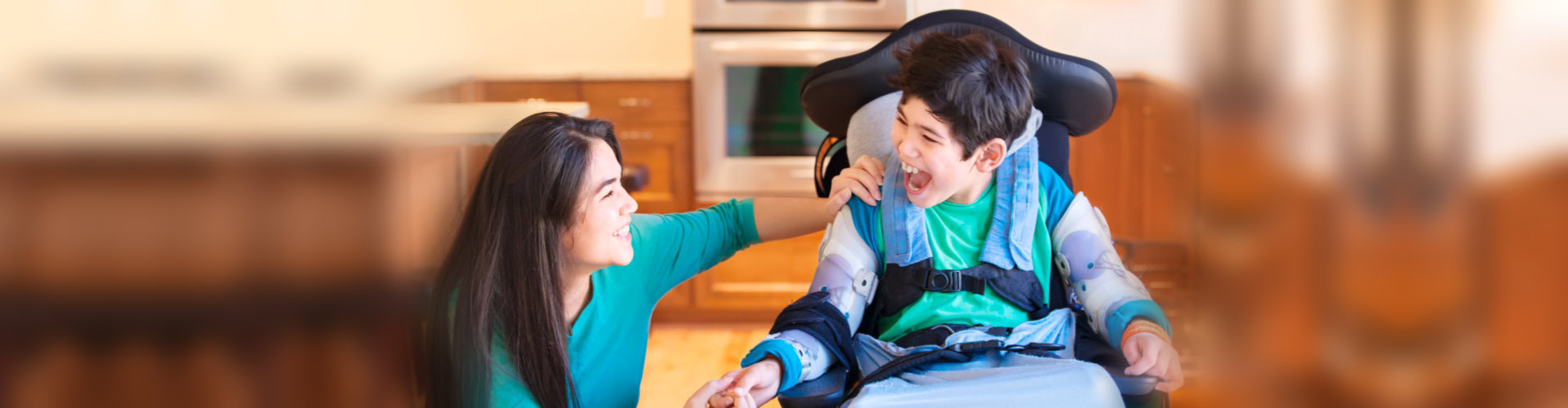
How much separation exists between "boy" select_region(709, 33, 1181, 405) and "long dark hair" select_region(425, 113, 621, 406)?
197mm

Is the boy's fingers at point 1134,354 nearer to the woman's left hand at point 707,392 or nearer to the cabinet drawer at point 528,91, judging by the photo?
the woman's left hand at point 707,392

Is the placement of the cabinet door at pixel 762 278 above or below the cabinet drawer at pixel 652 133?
below

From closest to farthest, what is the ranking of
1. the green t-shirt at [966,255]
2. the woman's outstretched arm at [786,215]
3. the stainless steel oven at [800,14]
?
the green t-shirt at [966,255], the woman's outstretched arm at [786,215], the stainless steel oven at [800,14]

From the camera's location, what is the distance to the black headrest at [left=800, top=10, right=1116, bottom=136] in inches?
52.1

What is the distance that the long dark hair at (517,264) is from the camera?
1.09m

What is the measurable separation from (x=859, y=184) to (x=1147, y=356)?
1.31ft

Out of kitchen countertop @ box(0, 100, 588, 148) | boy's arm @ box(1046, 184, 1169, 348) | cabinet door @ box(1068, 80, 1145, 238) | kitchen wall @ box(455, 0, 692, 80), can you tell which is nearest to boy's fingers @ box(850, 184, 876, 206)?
boy's arm @ box(1046, 184, 1169, 348)

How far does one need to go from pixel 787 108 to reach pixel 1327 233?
2835mm

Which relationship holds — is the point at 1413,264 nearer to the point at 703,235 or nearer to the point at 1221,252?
the point at 1221,252

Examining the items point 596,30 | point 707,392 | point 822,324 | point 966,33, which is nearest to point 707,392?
point 707,392

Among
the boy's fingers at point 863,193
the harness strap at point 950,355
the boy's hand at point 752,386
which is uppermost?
the boy's fingers at point 863,193

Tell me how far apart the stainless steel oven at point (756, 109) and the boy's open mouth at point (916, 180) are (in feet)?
5.63

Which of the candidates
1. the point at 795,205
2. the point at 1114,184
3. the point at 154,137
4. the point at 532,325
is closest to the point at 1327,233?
the point at 154,137

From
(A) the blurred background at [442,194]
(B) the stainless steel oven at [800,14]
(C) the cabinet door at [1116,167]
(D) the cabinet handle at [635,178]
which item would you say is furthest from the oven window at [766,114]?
(A) the blurred background at [442,194]
